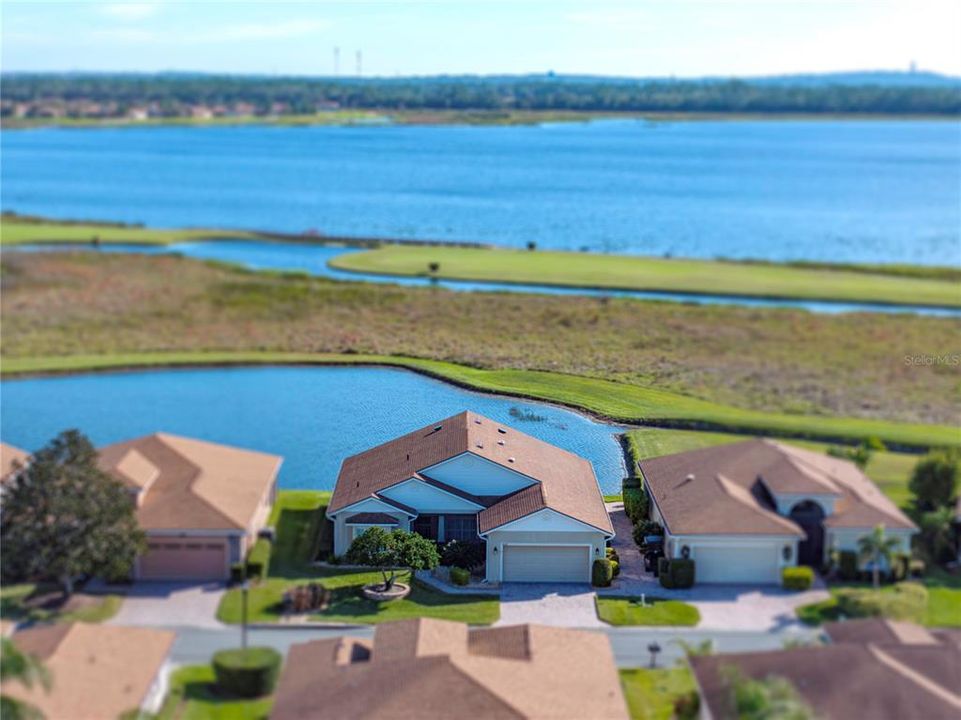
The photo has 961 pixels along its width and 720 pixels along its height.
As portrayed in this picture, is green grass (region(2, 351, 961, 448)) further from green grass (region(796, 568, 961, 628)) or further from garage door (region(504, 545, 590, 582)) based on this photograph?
garage door (region(504, 545, 590, 582))

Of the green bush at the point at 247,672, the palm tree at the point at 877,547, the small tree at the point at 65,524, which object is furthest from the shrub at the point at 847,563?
the small tree at the point at 65,524

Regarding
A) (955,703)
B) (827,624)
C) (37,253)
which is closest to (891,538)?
(827,624)

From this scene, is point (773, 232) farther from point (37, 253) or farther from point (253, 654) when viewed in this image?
point (253, 654)

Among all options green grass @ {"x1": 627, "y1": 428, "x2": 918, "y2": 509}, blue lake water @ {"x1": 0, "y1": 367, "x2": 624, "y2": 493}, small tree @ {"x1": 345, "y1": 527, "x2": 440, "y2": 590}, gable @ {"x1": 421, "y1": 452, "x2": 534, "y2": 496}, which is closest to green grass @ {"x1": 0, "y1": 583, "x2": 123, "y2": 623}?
small tree @ {"x1": 345, "y1": 527, "x2": 440, "y2": 590}

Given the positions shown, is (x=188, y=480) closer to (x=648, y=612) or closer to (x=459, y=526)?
(x=459, y=526)

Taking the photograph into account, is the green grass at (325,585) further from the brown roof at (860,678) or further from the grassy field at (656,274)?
the grassy field at (656,274)
